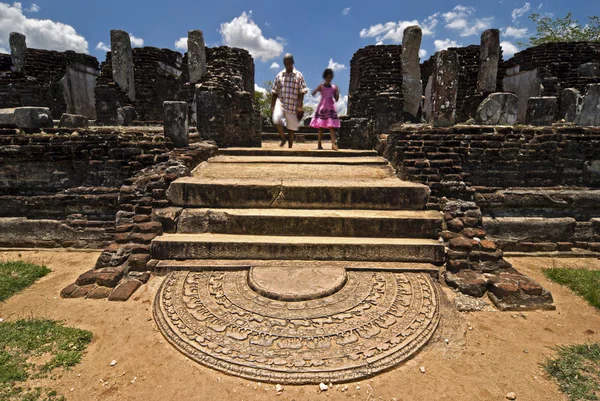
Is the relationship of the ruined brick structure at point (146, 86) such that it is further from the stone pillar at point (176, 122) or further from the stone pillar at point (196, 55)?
the stone pillar at point (176, 122)

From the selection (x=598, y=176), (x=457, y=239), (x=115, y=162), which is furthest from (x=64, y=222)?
(x=598, y=176)

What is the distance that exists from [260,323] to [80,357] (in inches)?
56.1

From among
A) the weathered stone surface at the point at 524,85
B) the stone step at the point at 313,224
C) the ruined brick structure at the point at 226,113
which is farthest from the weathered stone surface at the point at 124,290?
the weathered stone surface at the point at 524,85

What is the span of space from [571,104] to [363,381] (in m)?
8.21

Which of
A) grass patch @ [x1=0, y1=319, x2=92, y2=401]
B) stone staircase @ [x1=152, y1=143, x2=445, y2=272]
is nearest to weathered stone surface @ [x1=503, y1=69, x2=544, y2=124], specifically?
stone staircase @ [x1=152, y1=143, x2=445, y2=272]

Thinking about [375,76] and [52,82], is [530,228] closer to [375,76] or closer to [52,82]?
[375,76]

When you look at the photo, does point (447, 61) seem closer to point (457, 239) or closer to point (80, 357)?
point (457, 239)

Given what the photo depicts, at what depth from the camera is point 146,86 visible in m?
13.5

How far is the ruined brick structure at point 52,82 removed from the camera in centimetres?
1305

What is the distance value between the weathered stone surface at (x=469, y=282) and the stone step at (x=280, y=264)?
0.63 ft

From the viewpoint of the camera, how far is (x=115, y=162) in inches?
207

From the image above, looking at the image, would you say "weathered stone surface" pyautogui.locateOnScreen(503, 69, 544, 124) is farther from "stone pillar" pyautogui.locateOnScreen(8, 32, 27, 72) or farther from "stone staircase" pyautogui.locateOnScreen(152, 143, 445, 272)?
"stone pillar" pyautogui.locateOnScreen(8, 32, 27, 72)

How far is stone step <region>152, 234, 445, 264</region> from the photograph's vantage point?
404cm

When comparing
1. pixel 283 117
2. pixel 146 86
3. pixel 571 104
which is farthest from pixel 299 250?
pixel 146 86
